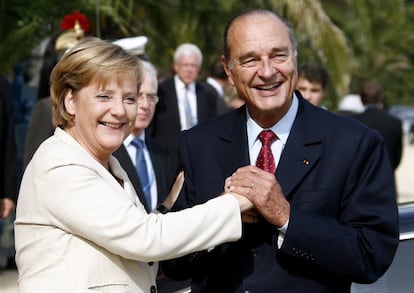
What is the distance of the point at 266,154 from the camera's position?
3193 mm

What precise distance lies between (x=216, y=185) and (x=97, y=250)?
20.0 inches

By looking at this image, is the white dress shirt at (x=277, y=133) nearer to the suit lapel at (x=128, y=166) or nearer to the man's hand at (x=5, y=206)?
the suit lapel at (x=128, y=166)

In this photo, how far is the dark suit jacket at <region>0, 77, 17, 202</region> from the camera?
260 inches

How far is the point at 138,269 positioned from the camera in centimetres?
307

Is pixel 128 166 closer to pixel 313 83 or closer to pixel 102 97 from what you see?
pixel 102 97

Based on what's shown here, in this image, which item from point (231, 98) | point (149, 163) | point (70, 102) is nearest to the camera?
point (70, 102)

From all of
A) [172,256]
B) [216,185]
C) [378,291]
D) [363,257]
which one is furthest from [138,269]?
[378,291]

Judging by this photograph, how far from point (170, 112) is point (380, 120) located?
7.47 feet

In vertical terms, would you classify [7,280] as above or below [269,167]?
below

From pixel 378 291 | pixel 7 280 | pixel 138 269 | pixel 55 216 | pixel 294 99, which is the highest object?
pixel 294 99


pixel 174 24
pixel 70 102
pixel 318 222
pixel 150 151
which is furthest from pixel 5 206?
pixel 174 24

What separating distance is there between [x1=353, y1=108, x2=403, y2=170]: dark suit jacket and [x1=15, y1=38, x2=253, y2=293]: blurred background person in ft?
20.6

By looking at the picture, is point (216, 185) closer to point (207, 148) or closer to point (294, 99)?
point (207, 148)

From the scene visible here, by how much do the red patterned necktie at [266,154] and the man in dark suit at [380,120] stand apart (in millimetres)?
6023
